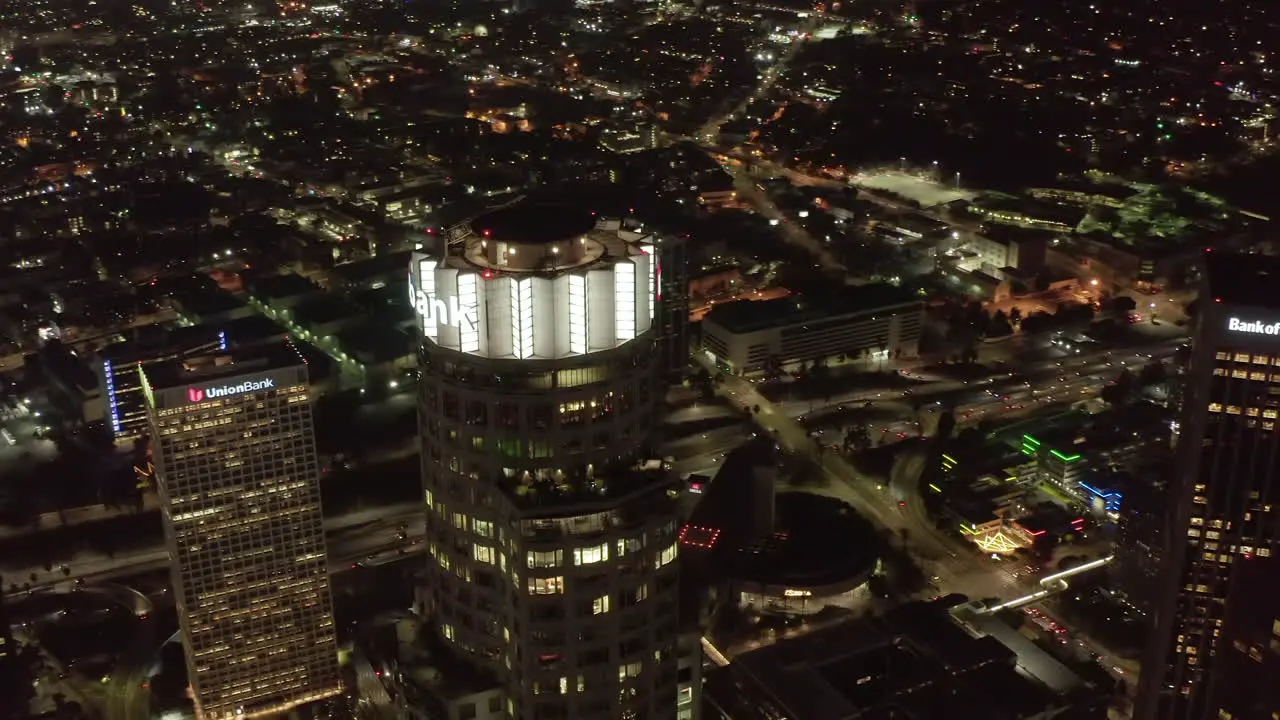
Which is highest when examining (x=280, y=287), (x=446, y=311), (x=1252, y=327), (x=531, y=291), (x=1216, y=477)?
(x=531, y=291)

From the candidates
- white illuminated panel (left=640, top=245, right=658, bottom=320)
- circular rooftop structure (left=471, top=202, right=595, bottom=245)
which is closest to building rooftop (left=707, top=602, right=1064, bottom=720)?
white illuminated panel (left=640, top=245, right=658, bottom=320)

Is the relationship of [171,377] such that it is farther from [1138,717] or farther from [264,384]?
[1138,717]

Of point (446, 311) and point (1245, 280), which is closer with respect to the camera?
point (446, 311)

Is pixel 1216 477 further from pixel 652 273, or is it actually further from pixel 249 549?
pixel 249 549

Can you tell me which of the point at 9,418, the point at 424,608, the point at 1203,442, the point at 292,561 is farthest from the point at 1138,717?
the point at 9,418

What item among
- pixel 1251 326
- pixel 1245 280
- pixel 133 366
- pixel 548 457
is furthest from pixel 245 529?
pixel 1245 280
